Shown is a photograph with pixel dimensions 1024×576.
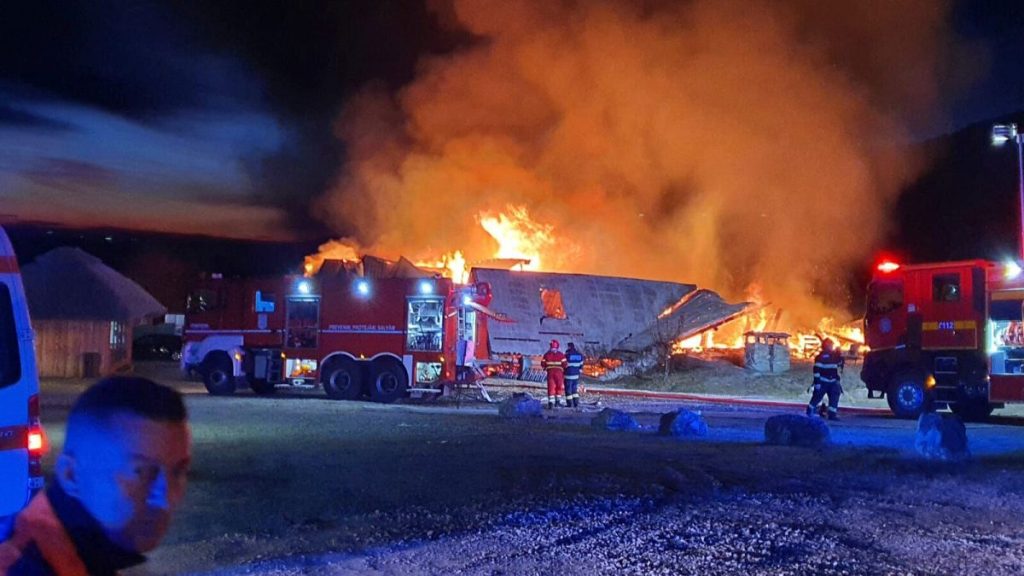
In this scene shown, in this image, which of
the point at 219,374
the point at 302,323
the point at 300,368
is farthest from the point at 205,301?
the point at 300,368

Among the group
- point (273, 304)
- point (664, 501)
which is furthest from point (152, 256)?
point (664, 501)

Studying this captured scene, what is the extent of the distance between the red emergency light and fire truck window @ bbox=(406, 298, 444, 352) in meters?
8.92

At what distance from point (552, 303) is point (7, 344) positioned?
84.8 feet

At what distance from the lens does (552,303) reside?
100.0 ft

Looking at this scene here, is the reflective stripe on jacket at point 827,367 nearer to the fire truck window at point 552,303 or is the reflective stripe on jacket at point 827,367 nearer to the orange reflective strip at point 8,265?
the orange reflective strip at point 8,265

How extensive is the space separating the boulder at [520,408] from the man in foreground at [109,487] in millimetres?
14399

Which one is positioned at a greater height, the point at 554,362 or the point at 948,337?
the point at 948,337

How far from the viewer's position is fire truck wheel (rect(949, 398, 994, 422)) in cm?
1684

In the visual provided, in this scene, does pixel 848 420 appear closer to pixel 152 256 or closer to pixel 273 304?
pixel 273 304

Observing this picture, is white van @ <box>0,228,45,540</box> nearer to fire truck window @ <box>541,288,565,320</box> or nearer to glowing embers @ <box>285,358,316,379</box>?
glowing embers @ <box>285,358,316,379</box>

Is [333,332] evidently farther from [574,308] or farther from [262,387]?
[574,308]

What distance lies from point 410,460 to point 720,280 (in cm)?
3446

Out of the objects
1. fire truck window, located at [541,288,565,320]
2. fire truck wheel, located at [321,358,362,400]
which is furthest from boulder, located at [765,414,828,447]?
fire truck window, located at [541,288,565,320]

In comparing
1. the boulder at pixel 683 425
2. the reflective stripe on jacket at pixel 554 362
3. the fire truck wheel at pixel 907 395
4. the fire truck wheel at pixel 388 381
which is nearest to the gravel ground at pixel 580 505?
the boulder at pixel 683 425
